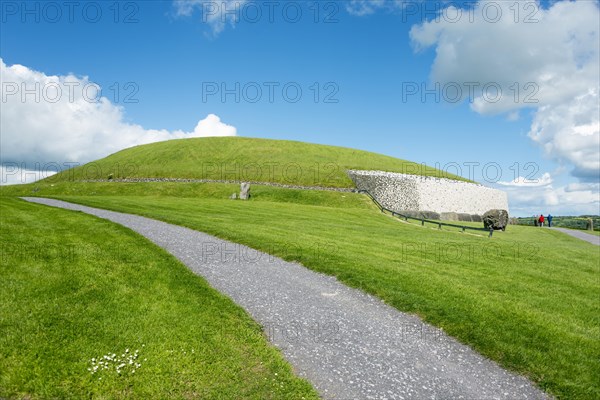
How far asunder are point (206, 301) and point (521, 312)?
1080 cm

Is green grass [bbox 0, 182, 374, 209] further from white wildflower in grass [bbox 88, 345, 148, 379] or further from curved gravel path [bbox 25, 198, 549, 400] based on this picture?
white wildflower in grass [bbox 88, 345, 148, 379]

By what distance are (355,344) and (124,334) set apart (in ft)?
19.7

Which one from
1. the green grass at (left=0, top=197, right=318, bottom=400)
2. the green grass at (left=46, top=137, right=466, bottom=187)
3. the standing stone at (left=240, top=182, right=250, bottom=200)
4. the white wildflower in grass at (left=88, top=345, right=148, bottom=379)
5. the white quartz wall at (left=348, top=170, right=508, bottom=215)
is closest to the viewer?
the green grass at (left=0, top=197, right=318, bottom=400)

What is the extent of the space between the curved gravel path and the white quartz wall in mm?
65598

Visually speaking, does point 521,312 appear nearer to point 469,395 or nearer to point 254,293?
point 469,395

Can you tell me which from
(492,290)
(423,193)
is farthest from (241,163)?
(492,290)

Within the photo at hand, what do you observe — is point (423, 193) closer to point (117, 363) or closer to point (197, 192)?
point (197, 192)

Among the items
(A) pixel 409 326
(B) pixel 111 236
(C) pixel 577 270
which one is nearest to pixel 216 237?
(B) pixel 111 236

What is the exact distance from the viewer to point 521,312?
12219mm

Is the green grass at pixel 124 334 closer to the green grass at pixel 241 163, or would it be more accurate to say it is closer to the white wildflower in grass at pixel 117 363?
the white wildflower in grass at pixel 117 363

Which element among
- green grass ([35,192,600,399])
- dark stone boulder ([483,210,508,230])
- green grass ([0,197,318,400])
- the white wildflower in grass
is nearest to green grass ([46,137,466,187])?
dark stone boulder ([483,210,508,230])

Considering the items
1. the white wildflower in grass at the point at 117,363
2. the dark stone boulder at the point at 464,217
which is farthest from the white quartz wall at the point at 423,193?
the white wildflower in grass at the point at 117,363

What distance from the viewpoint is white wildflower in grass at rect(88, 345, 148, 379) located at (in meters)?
7.72

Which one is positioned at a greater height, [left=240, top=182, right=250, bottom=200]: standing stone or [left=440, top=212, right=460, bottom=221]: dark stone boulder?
[left=240, top=182, right=250, bottom=200]: standing stone
